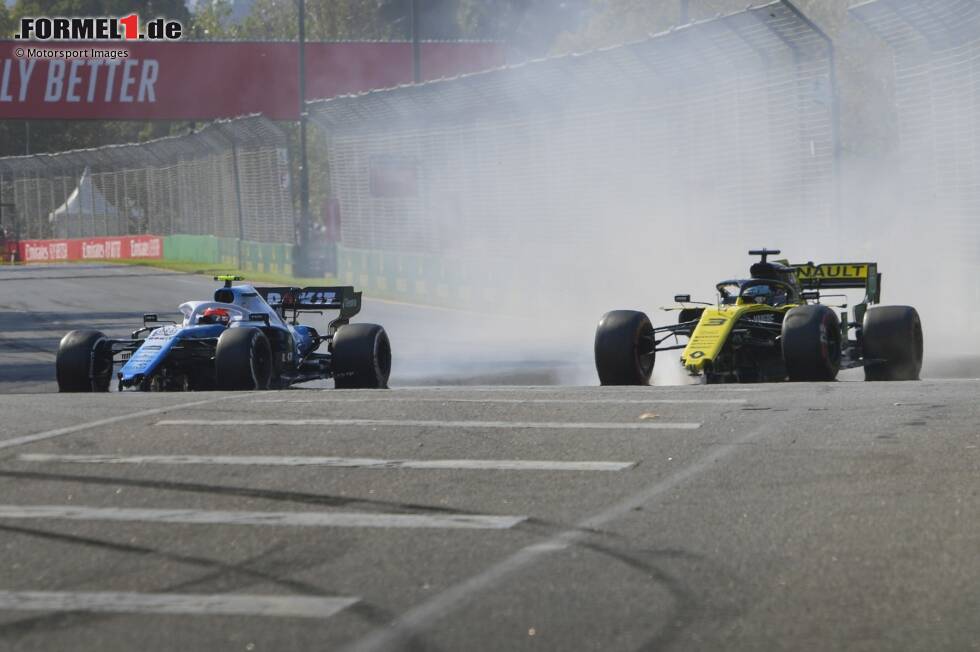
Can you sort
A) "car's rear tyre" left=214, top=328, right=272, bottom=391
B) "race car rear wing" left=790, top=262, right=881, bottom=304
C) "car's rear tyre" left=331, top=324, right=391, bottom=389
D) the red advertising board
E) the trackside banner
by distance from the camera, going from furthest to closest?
the trackside banner < the red advertising board < "race car rear wing" left=790, top=262, right=881, bottom=304 < "car's rear tyre" left=331, top=324, right=391, bottom=389 < "car's rear tyre" left=214, top=328, right=272, bottom=391

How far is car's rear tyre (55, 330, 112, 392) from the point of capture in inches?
592

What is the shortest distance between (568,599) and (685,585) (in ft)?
1.57

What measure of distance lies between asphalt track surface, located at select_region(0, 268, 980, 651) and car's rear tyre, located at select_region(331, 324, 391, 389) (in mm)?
3589

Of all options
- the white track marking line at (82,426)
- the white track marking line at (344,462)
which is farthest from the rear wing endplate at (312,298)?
the white track marking line at (344,462)

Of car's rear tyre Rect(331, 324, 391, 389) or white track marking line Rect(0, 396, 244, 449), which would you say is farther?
car's rear tyre Rect(331, 324, 391, 389)

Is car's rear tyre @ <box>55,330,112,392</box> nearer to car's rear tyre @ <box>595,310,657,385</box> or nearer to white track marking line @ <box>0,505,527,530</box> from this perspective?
car's rear tyre @ <box>595,310,657,385</box>

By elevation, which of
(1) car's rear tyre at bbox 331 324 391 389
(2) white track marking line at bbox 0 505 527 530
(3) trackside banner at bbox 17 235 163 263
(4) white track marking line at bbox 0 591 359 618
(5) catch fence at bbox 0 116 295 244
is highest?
(5) catch fence at bbox 0 116 295 244

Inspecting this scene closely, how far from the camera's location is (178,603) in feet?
19.0

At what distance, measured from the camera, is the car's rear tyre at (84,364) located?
15.0 metres

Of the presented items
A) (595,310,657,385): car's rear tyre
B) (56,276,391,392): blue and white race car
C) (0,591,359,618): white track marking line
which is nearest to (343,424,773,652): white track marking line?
(0,591,359,618): white track marking line

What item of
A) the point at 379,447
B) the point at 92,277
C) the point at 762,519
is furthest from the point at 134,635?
the point at 92,277

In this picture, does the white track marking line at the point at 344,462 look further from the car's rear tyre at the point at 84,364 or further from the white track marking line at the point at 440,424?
the car's rear tyre at the point at 84,364

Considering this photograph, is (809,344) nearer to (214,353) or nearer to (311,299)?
(311,299)

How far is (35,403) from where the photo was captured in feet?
40.5
